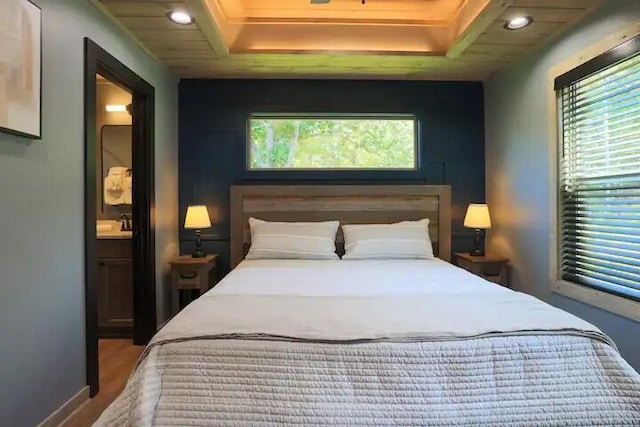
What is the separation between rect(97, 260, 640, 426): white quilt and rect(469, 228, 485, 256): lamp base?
7.30 ft

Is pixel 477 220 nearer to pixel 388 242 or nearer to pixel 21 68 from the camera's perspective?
pixel 388 242

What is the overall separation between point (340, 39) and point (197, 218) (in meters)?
1.93

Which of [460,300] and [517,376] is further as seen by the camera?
[460,300]

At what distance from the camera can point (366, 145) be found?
4309mm

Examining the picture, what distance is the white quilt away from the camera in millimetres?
1482

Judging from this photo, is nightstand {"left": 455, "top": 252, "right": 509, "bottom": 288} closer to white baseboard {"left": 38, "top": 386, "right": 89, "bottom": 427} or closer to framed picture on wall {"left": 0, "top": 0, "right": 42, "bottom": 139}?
white baseboard {"left": 38, "top": 386, "right": 89, "bottom": 427}

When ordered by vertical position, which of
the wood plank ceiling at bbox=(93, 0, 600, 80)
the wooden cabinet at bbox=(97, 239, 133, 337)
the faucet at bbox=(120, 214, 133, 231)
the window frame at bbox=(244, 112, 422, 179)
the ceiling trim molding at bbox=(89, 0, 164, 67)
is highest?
the wood plank ceiling at bbox=(93, 0, 600, 80)

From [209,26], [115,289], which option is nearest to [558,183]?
[209,26]

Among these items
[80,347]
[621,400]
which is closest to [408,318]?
[621,400]

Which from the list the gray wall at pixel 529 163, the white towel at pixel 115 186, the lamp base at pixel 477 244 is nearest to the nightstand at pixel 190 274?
the white towel at pixel 115 186

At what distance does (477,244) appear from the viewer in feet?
13.2

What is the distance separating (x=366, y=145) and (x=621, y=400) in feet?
10.3

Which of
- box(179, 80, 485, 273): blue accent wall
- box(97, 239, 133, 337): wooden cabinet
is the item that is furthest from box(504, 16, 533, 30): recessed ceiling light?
box(97, 239, 133, 337): wooden cabinet

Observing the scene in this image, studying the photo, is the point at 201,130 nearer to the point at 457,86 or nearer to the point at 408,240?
the point at 408,240
